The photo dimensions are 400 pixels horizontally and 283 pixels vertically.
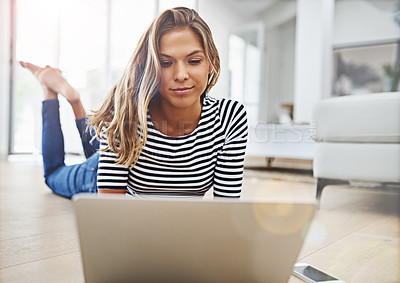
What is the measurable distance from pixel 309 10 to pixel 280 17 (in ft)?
2.31

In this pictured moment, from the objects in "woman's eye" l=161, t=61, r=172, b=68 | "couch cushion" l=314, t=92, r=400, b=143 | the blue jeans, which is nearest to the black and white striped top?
"woman's eye" l=161, t=61, r=172, b=68

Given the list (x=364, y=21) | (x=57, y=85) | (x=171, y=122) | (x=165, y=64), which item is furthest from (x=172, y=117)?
(x=364, y=21)

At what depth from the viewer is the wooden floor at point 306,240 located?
2.15 ft

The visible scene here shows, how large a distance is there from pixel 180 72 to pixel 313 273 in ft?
1.41

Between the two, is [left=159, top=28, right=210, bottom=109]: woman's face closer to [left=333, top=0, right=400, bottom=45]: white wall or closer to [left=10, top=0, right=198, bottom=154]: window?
[left=10, top=0, right=198, bottom=154]: window

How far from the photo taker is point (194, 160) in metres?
0.72

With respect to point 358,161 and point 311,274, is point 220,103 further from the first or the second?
point 358,161

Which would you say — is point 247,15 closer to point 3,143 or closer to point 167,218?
point 3,143

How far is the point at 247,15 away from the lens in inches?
151

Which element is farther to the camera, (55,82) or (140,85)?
(55,82)

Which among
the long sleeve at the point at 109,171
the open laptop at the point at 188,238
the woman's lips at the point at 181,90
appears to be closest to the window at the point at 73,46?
the woman's lips at the point at 181,90

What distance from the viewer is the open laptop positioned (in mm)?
369

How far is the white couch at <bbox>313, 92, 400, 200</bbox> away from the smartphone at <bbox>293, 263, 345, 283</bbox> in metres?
0.74

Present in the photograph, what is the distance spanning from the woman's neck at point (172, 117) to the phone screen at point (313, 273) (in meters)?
0.33
